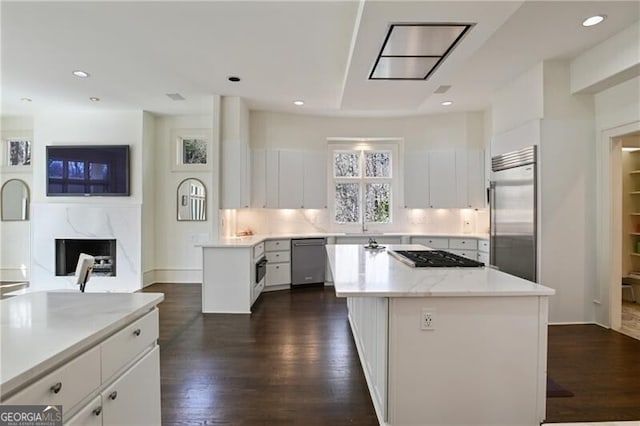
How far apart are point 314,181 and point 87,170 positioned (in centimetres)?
388

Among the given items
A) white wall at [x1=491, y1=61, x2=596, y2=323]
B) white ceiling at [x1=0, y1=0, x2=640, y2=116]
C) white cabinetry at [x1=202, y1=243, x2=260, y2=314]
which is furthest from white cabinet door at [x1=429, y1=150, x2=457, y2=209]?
white cabinetry at [x1=202, y1=243, x2=260, y2=314]

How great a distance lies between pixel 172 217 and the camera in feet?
20.2

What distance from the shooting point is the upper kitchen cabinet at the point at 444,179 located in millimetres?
5797

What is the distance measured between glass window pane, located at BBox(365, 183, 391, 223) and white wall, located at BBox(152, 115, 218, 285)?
3.01 meters

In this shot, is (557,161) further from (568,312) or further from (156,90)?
(156,90)

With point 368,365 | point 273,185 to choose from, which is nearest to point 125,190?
point 273,185

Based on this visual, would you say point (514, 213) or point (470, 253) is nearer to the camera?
point (514, 213)

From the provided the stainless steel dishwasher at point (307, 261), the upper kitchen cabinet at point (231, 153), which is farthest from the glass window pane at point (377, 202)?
the upper kitchen cabinet at point (231, 153)

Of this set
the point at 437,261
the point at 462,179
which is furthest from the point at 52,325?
the point at 462,179

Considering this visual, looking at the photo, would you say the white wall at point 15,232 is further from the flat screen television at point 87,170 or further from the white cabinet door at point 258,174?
the white cabinet door at point 258,174

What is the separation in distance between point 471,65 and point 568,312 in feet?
10.0

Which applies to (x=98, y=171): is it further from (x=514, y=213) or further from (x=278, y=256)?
(x=514, y=213)

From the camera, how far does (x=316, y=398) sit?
7.78ft

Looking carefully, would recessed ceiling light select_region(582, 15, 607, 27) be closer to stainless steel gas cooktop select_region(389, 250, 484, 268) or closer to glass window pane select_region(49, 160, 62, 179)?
stainless steel gas cooktop select_region(389, 250, 484, 268)
